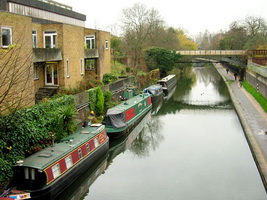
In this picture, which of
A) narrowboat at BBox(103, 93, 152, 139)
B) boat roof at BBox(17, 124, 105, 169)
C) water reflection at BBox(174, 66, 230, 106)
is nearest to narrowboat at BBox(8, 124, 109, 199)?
boat roof at BBox(17, 124, 105, 169)

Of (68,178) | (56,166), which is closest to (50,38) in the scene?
(68,178)

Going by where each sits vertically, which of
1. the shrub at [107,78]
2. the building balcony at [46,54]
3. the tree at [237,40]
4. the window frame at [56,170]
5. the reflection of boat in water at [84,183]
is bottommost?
the reflection of boat in water at [84,183]

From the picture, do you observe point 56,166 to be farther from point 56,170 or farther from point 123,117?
point 123,117

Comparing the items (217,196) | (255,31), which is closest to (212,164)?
(217,196)

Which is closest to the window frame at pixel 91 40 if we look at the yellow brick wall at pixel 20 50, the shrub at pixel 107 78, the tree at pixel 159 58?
the shrub at pixel 107 78

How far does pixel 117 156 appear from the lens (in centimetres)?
1501

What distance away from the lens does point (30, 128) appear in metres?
11.4

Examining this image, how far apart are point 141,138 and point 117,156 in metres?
3.02

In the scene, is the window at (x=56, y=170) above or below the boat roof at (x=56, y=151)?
below

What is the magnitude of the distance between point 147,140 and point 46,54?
21.7 ft

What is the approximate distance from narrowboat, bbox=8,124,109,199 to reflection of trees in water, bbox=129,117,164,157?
2723 millimetres

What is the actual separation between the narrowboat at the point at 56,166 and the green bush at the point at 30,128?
1.82 ft

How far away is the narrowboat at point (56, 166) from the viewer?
381 inches

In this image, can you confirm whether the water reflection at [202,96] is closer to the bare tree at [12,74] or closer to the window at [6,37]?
the bare tree at [12,74]
